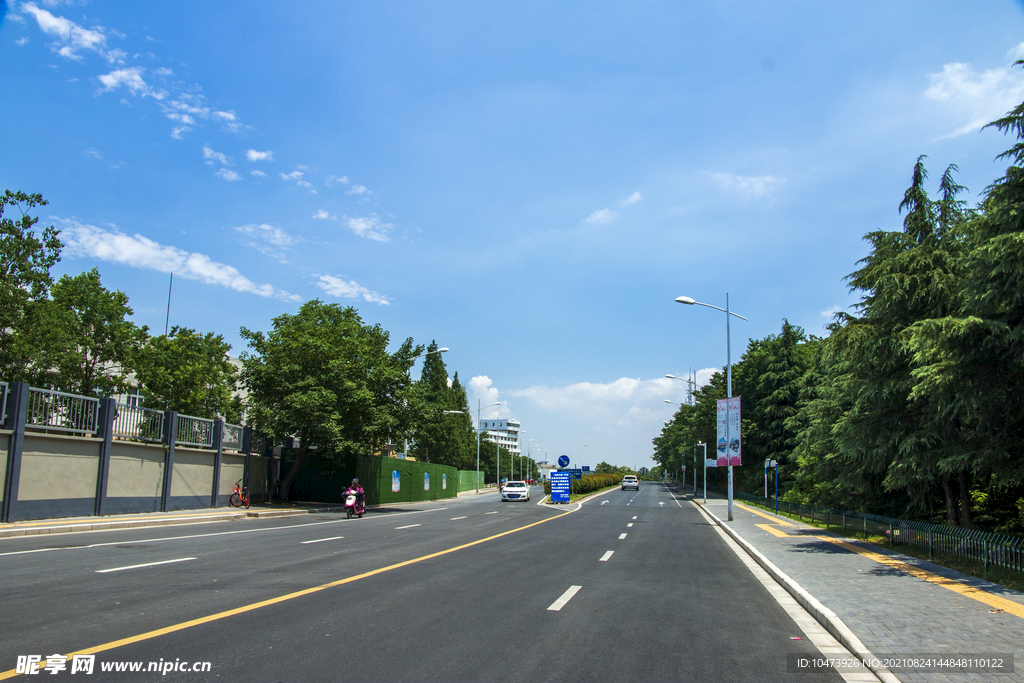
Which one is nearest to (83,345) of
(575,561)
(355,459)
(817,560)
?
(355,459)

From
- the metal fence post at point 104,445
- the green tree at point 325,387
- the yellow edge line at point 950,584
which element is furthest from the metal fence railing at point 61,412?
the yellow edge line at point 950,584

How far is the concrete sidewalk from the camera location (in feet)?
22.2

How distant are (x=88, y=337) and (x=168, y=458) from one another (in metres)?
8.16

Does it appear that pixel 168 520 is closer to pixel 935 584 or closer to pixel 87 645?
pixel 87 645

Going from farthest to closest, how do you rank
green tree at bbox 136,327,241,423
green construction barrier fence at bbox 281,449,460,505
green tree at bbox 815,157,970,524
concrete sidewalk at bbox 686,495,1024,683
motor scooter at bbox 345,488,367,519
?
green construction barrier fence at bbox 281,449,460,505
green tree at bbox 136,327,241,423
motor scooter at bbox 345,488,367,519
green tree at bbox 815,157,970,524
concrete sidewalk at bbox 686,495,1024,683

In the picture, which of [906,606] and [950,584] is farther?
[950,584]

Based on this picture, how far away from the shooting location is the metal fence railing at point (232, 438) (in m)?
29.1

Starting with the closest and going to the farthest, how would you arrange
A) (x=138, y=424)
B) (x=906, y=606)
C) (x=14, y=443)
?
(x=906, y=606) < (x=14, y=443) < (x=138, y=424)

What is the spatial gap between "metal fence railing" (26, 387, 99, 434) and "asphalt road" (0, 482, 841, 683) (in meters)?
5.34

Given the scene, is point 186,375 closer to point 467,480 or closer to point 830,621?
point 830,621

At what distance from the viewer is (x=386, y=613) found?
805cm

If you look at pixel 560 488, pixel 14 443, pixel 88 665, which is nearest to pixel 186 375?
pixel 14 443

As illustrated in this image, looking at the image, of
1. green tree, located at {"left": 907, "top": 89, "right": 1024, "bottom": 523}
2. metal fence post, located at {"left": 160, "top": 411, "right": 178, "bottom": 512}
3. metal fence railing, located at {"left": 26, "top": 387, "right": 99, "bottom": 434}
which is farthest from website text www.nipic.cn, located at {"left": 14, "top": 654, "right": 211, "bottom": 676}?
metal fence post, located at {"left": 160, "top": 411, "right": 178, "bottom": 512}

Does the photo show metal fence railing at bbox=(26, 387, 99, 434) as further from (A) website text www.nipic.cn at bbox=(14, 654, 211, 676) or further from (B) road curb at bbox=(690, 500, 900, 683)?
(B) road curb at bbox=(690, 500, 900, 683)
